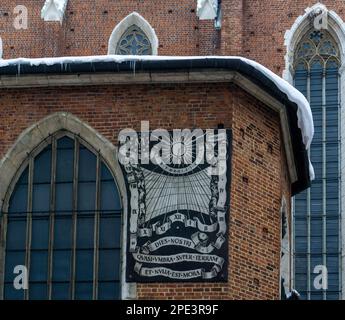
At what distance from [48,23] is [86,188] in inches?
709

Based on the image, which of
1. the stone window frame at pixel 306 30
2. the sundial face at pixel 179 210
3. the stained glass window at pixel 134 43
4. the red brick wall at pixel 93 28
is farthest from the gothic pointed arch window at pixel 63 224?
the stained glass window at pixel 134 43

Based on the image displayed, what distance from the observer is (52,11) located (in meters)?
32.9

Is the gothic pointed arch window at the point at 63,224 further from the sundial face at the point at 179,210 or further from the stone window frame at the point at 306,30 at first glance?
the stone window frame at the point at 306,30

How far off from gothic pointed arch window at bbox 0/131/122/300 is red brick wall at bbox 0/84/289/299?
43cm

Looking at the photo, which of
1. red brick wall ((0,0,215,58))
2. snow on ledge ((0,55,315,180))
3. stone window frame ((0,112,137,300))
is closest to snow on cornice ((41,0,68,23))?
red brick wall ((0,0,215,58))

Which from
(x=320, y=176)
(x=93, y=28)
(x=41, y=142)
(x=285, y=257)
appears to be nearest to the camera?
(x=41, y=142)

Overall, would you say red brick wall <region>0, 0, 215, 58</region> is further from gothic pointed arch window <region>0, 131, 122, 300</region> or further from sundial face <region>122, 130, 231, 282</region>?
sundial face <region>122, 130, 231, 282</region>

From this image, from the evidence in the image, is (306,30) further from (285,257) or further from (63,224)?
Result: (63,224)

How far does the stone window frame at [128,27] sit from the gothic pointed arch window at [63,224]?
682 inches

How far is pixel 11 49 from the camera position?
32906 mm

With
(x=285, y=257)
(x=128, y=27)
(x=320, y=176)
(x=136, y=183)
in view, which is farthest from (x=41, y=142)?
(x=128, y=27)

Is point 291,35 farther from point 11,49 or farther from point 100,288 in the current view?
→ point 100,288

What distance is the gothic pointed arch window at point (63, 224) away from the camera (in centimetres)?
1519

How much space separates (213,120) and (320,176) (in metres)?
15.3
